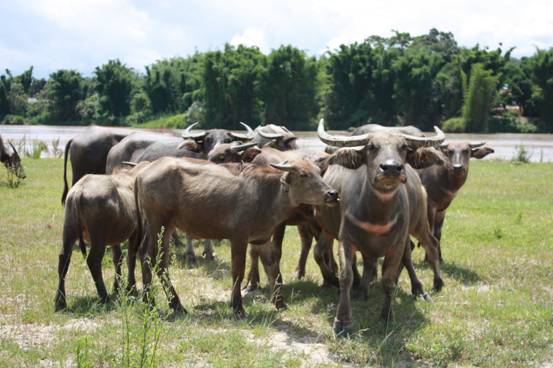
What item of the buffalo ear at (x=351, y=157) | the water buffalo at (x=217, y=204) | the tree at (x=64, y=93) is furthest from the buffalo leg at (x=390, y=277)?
the tree at (x=64, y=93)

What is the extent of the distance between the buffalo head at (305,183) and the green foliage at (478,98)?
40.1 metres

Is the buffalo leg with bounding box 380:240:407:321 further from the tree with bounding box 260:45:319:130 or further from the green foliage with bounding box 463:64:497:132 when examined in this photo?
the tree with bounding box 260:45:319:130

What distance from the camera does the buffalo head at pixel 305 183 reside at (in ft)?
19.7

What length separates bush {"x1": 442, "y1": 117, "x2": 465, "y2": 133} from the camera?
44.2m

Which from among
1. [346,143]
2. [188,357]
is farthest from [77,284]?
[346,143]

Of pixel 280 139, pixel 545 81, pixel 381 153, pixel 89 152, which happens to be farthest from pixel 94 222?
pixel 545 81

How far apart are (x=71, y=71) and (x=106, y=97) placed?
5.78 m

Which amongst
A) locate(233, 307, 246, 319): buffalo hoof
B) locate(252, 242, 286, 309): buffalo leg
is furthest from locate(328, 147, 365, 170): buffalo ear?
locate(233, 307, 246, 319): buffalo hoof

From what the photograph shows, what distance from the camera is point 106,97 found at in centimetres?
6688

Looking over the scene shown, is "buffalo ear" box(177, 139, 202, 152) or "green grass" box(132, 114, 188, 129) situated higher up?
"buffalo ear" box(177, 139, 202, 152)

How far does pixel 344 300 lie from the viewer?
5.88 m

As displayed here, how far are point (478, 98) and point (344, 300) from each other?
4094cm

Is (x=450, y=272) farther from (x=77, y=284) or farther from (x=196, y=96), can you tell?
(x=196, y=96)

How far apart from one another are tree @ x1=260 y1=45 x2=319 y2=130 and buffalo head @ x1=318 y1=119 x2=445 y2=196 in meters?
45.0
